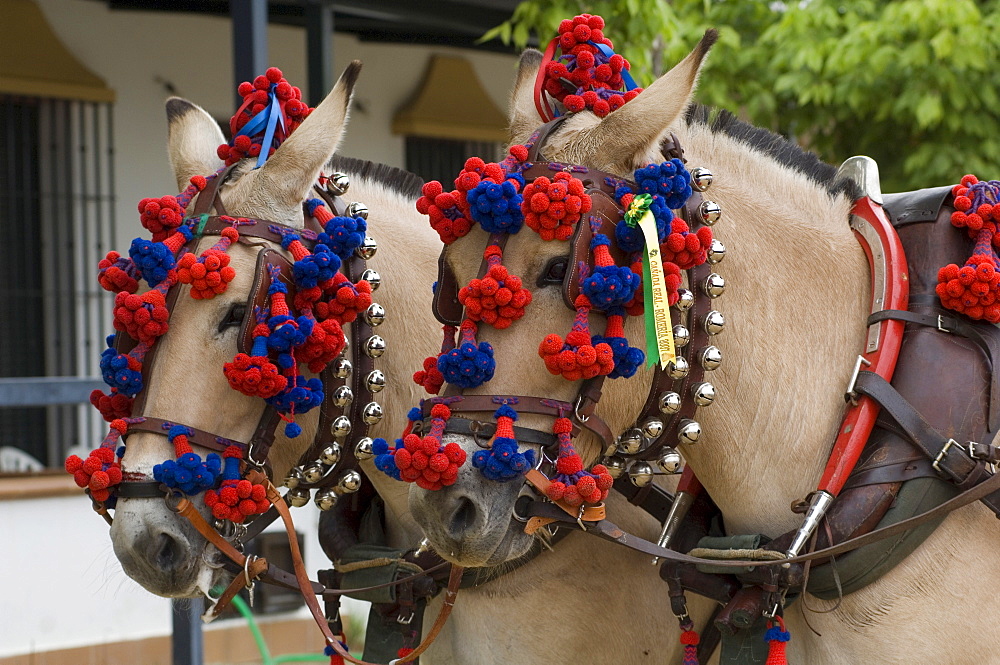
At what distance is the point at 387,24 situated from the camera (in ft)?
22.6

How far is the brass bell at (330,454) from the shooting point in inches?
99.1

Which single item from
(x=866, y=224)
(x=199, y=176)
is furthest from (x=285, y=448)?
(x=866, y=224)

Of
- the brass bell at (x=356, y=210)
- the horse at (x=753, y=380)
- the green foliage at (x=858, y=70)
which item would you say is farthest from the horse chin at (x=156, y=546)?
the green foliage at (x=858, y=70)

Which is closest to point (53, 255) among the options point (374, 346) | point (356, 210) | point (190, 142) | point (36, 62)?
point (36, 62)

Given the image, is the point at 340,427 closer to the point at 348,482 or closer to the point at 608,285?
the point at 348,482

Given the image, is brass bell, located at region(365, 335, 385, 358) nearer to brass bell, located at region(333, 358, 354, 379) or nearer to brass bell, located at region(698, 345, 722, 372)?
brass bell, located at region(333, 358, 354, 379)

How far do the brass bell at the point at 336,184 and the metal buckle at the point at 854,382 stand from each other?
Result: 49.7 inches

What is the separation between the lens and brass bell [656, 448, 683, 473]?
7.12ft

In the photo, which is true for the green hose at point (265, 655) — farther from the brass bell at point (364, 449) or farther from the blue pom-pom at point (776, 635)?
the blue pom-pom at point (776, 635)

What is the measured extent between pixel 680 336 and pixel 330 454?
91cm

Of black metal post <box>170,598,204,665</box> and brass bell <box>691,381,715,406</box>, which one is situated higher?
brass bell <box>691,381,715,406</box>

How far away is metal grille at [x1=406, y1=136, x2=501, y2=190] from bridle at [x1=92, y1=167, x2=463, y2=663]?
489cm

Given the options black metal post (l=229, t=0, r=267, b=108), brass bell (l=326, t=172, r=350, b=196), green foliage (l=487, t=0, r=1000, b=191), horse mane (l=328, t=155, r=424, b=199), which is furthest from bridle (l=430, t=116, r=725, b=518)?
green foliage (l=487, t=0, r=1000, b=191)

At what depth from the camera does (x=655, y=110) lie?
2025 mm
